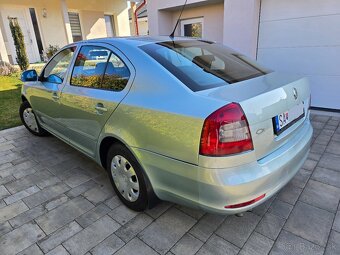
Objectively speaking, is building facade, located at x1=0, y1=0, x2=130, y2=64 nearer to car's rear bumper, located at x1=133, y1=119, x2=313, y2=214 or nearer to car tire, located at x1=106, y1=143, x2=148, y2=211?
car tire, located at x1=106, y1=143, x2=148, y2=211

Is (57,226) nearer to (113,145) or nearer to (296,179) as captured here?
(113,145)

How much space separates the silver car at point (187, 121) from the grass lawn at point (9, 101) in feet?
10.5

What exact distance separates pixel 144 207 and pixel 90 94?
121 cm

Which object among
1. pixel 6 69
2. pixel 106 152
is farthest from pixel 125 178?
pixel 6 69

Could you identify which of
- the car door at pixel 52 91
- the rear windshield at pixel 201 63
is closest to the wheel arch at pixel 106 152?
the rear windshield at pixel 201 63

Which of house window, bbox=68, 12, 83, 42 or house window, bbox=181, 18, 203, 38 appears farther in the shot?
house window, bbox=68, 12, 83, 42

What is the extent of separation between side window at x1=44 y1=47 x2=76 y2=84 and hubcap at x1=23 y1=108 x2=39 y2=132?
99 cm

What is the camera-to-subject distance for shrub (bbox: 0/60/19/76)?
970cm

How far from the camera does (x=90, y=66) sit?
8.63 ft

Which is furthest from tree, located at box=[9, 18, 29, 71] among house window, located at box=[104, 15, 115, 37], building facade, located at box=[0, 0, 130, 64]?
house window, located at box=[104, 15, 115, 37]

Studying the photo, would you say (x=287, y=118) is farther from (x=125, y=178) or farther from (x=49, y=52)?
(x=49, y=52)

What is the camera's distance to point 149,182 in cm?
200

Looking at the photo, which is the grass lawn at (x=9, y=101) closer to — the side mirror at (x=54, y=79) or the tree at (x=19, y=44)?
the tree at (x=19, y=44)

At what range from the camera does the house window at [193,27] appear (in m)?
6.88
